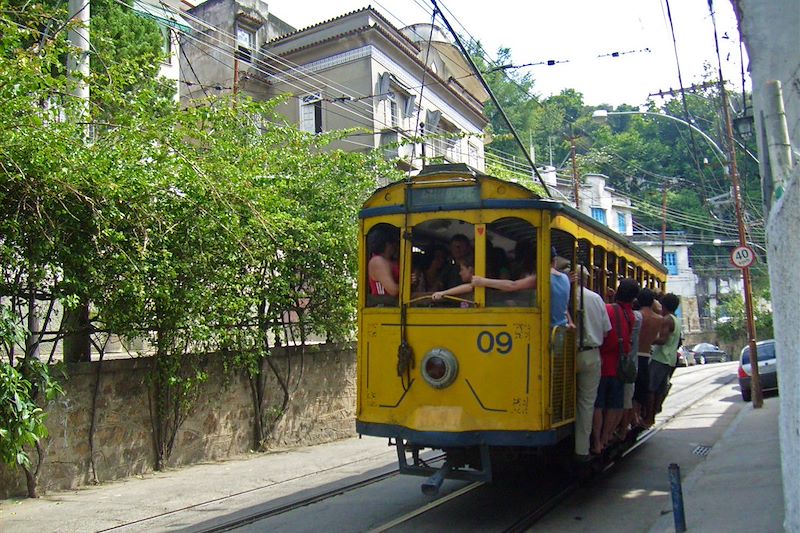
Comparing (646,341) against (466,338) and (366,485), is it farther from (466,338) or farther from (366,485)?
(366,485)

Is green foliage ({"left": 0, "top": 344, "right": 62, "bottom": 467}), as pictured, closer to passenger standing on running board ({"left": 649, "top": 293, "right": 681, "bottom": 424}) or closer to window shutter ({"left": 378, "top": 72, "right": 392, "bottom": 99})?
passenger standing on running board ({"left": 649, "top": 293, "right": 681, "bottom": 424})

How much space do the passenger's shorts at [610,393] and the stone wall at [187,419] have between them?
5.85 meters

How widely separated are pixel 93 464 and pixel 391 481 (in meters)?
3.71

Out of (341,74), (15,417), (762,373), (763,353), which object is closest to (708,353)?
(763,353)

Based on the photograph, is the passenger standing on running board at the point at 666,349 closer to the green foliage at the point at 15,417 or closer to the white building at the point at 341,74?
the green foliage at the point at 15,417

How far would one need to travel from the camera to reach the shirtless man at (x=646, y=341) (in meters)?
9.20

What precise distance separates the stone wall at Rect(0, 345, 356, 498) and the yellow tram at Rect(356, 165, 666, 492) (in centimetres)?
408

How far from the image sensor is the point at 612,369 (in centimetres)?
791

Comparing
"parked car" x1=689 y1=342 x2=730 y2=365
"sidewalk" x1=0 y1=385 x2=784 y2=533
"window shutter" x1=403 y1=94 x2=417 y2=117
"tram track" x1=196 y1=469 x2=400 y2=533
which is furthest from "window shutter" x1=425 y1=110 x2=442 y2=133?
"parked car" x1=689 y1=342 x2=730 y2=365

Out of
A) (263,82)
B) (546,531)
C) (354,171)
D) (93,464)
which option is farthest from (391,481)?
(263,82)

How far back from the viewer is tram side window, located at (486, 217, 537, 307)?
6816 millimetres

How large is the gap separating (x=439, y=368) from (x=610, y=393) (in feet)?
7.57

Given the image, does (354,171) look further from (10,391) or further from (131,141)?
(10,391)

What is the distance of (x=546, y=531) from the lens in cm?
689
